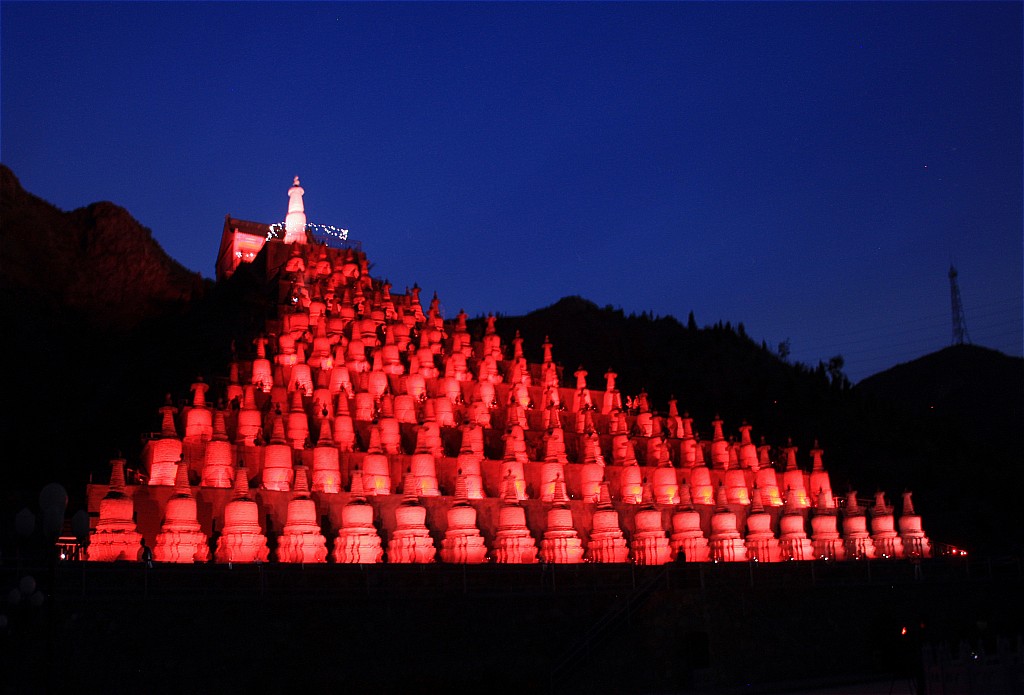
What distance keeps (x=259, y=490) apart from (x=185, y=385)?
1957 centimetres

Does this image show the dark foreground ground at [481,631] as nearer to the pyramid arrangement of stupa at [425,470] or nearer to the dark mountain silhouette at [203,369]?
the pyramid arrangement of stupa at [425,470]

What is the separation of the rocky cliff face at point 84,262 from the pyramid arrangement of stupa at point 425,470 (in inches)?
917

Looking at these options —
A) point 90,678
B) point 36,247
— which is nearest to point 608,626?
point 90,678

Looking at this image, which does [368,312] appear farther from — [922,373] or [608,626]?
[922,373]

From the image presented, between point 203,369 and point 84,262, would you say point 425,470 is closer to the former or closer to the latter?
point 203,369

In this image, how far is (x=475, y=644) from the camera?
31047 millimetres

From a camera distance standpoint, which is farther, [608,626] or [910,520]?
[910,520]

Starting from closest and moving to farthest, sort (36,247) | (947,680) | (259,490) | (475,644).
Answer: (947,680) → (475,644) → (259,490) → (36,247)

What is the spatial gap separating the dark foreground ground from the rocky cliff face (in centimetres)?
5498

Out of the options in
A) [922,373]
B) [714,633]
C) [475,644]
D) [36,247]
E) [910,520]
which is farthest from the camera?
[922,373]

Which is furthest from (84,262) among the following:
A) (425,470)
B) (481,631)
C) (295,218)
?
(481,631)

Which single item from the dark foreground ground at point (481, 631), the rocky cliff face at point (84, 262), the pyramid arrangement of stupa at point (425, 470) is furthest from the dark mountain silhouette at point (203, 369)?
the dark foreground ground at point (481, 631)

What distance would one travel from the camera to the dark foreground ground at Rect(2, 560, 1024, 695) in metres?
26.5

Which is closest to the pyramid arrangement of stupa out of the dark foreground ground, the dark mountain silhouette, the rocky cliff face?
the dark mountain silhouette
